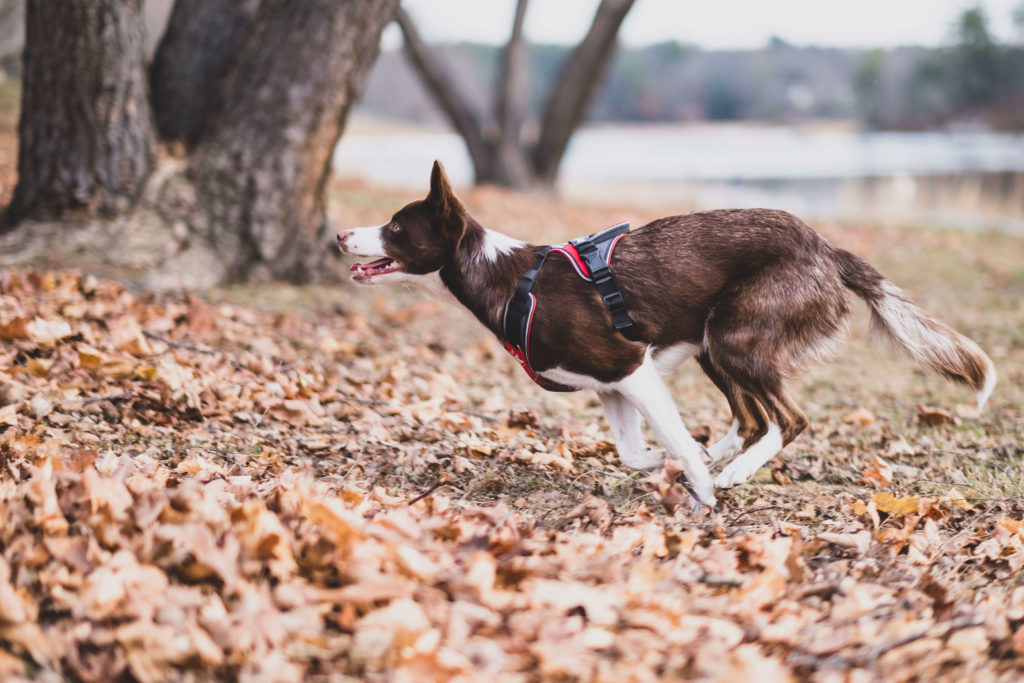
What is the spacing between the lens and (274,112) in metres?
7.52

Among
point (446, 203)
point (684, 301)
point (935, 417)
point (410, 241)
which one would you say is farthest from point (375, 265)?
point (935, 417)

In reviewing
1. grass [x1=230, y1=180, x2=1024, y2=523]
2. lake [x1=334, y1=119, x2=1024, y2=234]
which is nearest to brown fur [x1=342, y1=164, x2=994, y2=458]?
grass [x1=230, y1=180, x2=1024, y2=523]

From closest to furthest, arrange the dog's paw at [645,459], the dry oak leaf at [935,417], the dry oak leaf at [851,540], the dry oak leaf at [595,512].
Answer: the dry oak leaf at [851,540] < the dry oak leaf at [595,512] < the dog's paw at [645,459] < the dry oak leaf at [935,417]

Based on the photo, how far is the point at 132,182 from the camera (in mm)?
7164

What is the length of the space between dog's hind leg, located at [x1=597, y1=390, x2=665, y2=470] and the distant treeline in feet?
256

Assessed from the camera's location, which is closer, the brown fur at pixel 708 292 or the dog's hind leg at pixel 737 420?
the brown fur at pixel 708 292

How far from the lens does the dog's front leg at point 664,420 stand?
4105mm


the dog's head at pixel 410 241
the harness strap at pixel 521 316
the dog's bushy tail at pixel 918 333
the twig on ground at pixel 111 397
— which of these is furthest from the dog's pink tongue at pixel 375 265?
the dog's bushy tail at pixel 918 333

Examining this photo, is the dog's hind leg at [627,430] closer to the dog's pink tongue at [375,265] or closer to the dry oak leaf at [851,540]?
the dry oak leaf at [851,540]

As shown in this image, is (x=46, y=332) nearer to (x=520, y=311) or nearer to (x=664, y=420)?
(x=520, y=311)

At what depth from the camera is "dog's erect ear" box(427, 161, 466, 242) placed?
4.14m

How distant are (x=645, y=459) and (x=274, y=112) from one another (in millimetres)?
4680

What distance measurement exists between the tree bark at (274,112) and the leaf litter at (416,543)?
7.07 feet

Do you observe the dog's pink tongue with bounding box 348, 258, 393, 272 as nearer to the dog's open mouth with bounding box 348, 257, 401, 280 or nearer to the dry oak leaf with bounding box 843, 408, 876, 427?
the dog's open mouth with bounding box 348, 257, 401, 280
